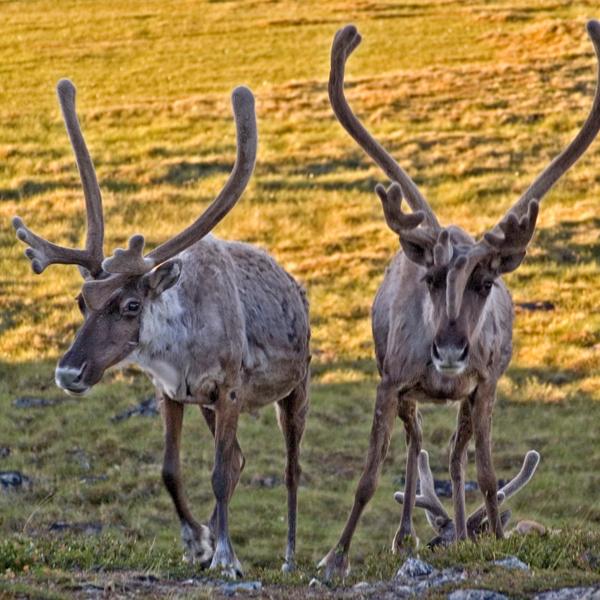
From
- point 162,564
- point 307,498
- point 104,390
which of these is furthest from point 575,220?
point 162,564

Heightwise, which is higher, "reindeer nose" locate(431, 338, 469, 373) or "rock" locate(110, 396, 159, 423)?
"reindeer nose" locate(431, 338, 469, 373)

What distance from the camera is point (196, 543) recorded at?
12.0m

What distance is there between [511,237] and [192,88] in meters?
47.2

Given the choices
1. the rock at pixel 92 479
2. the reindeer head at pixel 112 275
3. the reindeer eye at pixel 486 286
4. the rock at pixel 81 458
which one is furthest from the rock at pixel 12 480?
the reindeer eye at pixel 486 286

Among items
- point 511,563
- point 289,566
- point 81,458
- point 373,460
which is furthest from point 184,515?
point 81,458

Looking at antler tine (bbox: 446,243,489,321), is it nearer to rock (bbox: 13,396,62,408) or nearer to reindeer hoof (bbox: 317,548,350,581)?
reindeer hoof (bbox: 317,548,350,581)

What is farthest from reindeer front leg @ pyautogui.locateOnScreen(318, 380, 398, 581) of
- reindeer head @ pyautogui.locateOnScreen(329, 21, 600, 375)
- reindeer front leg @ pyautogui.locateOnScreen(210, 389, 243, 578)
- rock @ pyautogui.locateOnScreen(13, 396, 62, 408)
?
rock @ pyautogui.locateOnScreen(13, 396, 62, 408)

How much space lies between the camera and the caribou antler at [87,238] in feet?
37.9

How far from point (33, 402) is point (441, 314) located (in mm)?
15284

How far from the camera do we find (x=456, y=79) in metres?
54.8

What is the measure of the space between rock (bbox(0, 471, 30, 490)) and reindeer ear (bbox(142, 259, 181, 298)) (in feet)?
32.0

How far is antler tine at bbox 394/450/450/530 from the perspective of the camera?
14.5 meters

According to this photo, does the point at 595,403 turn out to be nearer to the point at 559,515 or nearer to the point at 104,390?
the point at 559,515

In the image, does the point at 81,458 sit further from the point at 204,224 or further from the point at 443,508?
the point at 204,224
